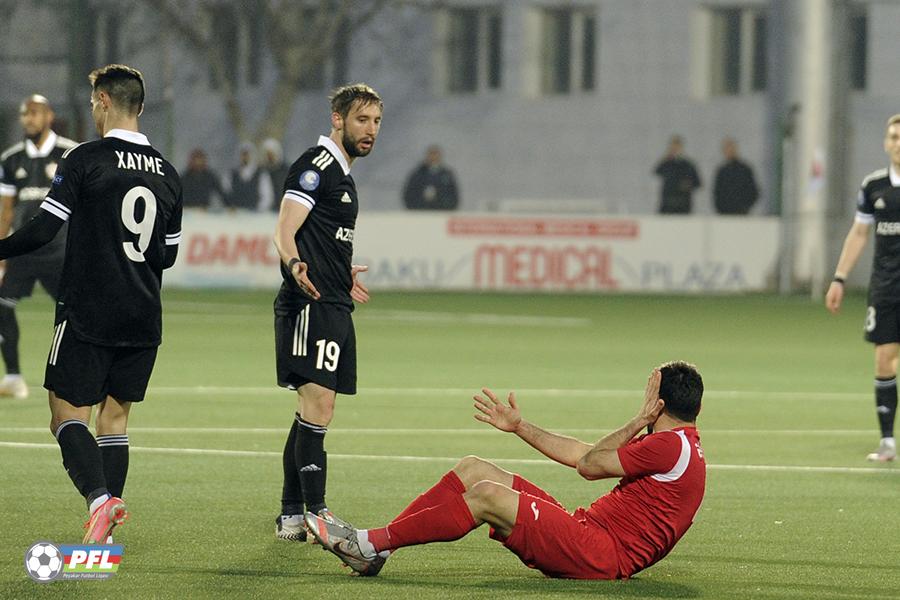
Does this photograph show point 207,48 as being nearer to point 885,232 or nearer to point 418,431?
point 418,431

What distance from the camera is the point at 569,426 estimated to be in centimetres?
1430

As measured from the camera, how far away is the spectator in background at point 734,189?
112 feet

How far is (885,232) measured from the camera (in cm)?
1293

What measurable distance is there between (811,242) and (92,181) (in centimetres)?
2661

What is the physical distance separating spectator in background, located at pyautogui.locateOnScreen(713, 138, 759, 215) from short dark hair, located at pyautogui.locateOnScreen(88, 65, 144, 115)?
26455mm

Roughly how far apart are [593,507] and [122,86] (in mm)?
2729

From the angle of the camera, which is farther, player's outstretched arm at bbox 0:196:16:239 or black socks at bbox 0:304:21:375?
black socks at bbox 0:304:21:375

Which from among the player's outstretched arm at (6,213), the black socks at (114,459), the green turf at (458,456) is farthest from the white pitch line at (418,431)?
the black socks at (114,459)

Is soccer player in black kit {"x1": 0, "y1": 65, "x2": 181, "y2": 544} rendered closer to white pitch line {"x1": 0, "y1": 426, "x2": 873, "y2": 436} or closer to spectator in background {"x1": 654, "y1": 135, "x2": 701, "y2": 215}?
white pitch line {"x1": 0, "y1": 426, "x2": 873, "y2": 436}

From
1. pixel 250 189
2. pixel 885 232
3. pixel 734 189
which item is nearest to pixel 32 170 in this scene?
pixel 885 232

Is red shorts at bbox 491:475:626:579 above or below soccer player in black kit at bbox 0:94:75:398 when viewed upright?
below

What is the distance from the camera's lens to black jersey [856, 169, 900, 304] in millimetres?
12820

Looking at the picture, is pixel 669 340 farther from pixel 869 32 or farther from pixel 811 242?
pixel 869 32

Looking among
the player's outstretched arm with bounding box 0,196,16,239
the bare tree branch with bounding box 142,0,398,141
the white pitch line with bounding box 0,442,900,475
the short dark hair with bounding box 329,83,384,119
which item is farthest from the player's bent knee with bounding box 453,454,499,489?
the bare tree branch with bounding box 142,0,398,141
